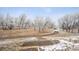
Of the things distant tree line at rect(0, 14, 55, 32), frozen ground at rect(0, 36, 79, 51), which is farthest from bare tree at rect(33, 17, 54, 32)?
frozen ground at rect(0, 36, 79, 51)

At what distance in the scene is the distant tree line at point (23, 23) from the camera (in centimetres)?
176

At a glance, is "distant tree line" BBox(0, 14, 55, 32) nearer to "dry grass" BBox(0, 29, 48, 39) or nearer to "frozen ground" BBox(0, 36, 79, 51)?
"dry grass" BBox(0, 29, 48, 39)

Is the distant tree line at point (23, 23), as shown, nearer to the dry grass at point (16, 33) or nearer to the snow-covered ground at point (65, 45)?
the dry grass at point (16, 33)

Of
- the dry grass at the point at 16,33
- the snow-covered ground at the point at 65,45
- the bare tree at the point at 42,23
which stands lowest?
the snow-covered ground at the point at 65,45

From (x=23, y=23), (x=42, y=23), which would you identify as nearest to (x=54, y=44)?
(x=42, y=23)

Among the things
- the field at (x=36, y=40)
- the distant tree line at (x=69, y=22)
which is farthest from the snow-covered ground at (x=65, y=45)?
the distant tree line at (x=69, y=22)

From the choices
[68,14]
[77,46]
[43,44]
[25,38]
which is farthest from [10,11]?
[77,46]

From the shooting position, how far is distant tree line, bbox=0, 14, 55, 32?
176 centimetres

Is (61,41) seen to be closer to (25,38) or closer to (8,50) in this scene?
(25,38)

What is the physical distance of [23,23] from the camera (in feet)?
5.82

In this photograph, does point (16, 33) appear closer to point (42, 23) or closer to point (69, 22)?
point (42, 23)

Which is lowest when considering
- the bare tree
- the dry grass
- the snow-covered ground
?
the snow-covered ground

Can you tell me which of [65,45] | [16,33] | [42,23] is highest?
[42,23]

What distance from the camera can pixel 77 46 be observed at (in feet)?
5.64
